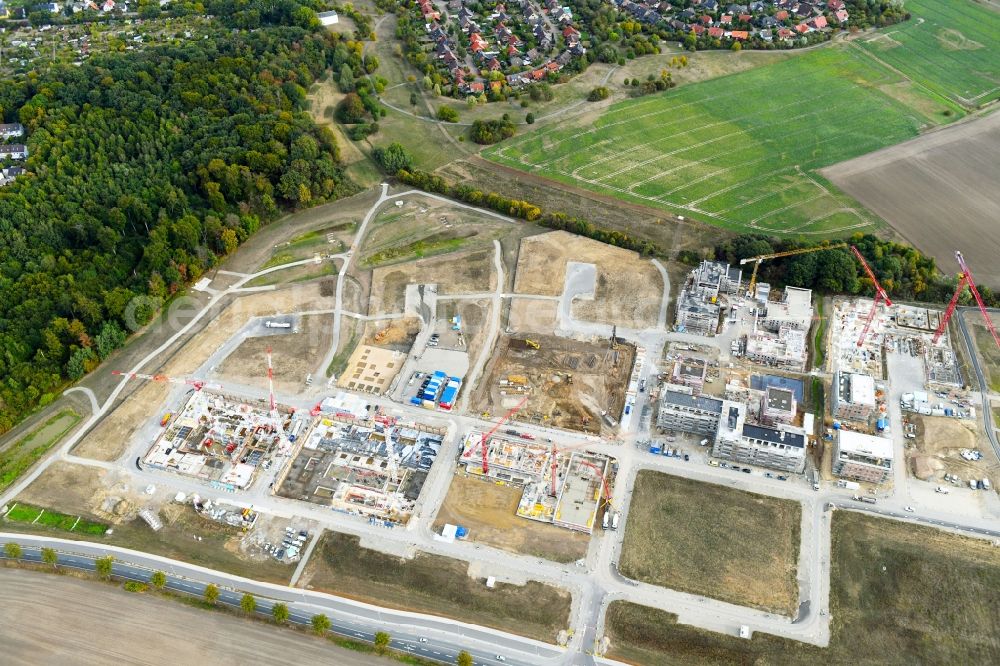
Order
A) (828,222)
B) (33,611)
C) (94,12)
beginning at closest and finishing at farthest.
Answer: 1. (33,611)
2. (828,222)
3. (94,12)

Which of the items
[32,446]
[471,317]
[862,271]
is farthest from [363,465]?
[862,271]

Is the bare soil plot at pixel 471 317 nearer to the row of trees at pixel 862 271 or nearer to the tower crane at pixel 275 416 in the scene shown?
the tower crane at pixel 275 416

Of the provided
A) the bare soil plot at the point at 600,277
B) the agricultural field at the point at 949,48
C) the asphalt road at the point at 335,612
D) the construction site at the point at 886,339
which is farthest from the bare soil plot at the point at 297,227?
the agricultural field at the point at 949,48

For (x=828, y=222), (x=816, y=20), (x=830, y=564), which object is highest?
(x=816, y=20)

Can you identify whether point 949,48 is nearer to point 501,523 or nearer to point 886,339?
point 886,339

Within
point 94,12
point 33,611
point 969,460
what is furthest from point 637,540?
point 94,12

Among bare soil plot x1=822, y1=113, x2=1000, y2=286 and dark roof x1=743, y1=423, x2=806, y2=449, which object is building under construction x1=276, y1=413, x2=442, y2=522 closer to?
dark roof x1=743, y1=423, x2=806, y2=449

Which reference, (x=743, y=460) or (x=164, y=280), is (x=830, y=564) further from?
(x=164, y=280)
